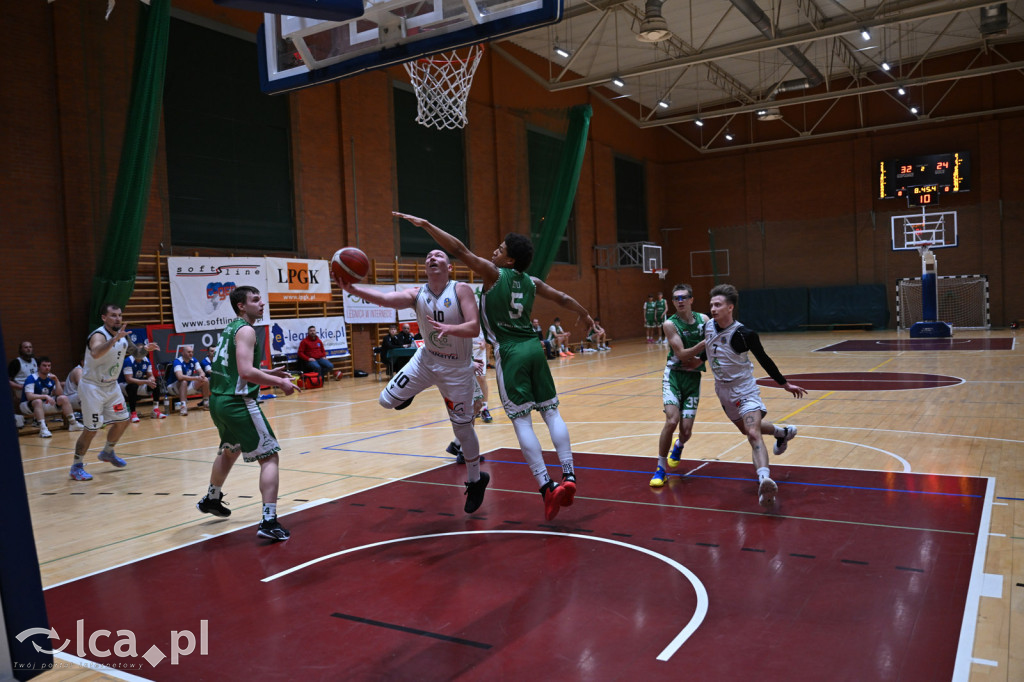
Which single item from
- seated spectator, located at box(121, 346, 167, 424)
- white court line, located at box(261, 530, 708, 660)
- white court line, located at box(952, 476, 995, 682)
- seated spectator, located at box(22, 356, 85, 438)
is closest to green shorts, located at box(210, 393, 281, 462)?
white court line, located at box(261, 530, 708, 660)

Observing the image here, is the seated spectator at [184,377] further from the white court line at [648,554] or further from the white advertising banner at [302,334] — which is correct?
the white court line at [648,554]

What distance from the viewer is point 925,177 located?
2600cm

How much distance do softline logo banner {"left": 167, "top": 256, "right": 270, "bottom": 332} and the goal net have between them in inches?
908

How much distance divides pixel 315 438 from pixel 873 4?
19528 mm

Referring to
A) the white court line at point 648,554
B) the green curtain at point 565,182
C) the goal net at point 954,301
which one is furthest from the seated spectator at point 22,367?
the goal net at point 954,301

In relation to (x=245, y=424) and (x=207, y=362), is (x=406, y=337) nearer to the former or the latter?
(x=207, y=362)

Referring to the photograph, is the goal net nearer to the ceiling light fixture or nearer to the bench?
the bench

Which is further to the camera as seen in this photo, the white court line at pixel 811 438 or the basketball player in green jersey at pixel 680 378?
the white court line at pixel 811 438

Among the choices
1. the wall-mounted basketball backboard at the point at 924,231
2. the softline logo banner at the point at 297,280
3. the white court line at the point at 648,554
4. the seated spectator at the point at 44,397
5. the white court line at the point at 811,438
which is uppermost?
the wall-mounted basketball backboard at the point at 924,231

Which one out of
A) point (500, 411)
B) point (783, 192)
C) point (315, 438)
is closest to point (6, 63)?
point (315, 438)

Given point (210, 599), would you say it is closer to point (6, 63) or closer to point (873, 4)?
point (6, 63)

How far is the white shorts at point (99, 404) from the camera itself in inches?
295

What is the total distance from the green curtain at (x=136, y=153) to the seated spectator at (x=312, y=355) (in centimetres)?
424

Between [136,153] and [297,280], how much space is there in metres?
4.62
